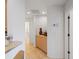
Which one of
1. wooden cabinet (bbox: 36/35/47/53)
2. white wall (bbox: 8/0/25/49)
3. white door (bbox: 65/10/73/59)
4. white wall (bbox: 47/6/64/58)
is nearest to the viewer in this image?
white wall (bbox: 8/0/25/49)

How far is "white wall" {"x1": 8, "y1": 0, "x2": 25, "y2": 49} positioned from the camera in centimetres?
416

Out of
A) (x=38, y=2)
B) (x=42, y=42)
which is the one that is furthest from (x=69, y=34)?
(x=42, y=42)

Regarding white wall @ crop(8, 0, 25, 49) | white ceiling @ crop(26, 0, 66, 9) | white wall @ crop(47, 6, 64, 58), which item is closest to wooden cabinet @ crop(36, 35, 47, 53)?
white wall @ crop(47, 6, 64, 58)

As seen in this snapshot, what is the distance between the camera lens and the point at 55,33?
6145 mm

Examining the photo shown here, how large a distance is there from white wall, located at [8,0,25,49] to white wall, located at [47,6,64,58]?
1981mm

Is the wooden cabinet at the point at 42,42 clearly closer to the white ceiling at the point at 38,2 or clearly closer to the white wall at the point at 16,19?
the white ceiling at the point at 38,2

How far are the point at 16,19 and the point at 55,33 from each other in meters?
2.34

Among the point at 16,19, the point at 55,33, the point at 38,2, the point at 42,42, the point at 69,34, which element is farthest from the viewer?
the point at 42,42

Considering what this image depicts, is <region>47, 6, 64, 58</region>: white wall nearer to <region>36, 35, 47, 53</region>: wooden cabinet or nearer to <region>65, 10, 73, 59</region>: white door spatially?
<region>65, 10, 73, 59</region>: white door

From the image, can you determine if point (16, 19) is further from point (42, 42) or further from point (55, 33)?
point (42, 42)

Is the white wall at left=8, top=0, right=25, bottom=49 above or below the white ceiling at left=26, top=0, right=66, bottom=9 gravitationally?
below
